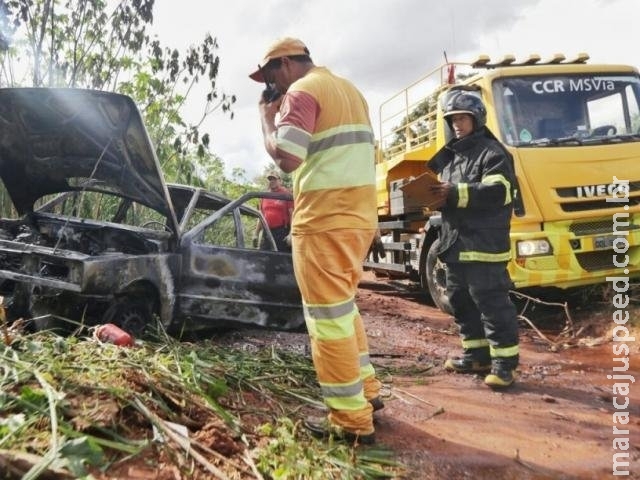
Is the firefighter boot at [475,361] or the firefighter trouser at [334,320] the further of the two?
the firefighter boot at [475,361]

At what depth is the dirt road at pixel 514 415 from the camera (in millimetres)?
2377

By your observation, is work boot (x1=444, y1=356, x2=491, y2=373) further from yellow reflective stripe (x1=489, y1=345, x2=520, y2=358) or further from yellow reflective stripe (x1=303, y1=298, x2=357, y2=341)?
yellow reflective stripe (x1=303, y1=298, x2=357, y2=341)

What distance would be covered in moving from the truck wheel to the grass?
333 centimetres

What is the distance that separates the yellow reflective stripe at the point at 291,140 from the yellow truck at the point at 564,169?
2.62 m

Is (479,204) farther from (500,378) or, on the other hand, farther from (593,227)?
(593,227)

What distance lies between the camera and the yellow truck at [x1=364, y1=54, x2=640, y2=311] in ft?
16.5

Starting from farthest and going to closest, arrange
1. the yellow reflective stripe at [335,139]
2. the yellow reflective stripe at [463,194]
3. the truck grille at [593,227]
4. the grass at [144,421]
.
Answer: the truck grille at [593,227], the yellow reflective stripe at [463,194], the yellow reflective stripe at [335,139], the grass at [144,421]

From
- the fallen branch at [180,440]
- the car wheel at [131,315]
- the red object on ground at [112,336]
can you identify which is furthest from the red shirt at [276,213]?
the fallen branch at [180,440]

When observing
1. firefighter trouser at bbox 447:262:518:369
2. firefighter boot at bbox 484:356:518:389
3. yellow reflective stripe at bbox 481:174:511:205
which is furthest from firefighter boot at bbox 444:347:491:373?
yellow reflective stripe at bbox 481:174:511:205

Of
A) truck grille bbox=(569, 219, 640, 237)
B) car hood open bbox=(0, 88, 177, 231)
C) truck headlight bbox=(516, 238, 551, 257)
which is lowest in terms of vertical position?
truck headlight bbox=(516, 238, 551, 257)

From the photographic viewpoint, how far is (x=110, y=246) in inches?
169

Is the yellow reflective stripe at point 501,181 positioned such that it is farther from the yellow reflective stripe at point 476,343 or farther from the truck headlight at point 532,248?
the truck headlight at point 532,248

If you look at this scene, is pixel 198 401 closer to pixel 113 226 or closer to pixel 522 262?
pixel 113 226

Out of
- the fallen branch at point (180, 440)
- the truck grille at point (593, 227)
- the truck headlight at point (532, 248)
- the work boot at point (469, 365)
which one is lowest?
the work boot at point (469, 365)
